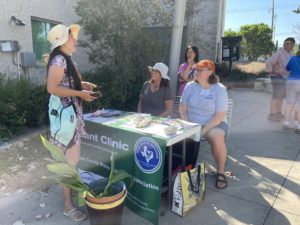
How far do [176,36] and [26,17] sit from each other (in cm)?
358

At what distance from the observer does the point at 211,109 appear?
342 centimetres

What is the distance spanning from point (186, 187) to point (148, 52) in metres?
3.95

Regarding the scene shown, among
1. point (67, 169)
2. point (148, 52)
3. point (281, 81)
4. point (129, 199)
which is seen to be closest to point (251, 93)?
point (281, 81)

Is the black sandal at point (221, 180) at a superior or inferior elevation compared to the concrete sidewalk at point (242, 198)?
superior

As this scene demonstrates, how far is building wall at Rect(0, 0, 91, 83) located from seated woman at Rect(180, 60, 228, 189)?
426 centimetres

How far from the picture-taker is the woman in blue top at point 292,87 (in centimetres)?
536

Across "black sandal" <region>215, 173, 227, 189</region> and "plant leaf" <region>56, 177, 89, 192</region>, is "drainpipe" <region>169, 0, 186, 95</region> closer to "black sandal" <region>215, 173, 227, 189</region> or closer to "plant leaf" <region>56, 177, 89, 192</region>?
"black sandal" <region>215, 173, 227, 189</region>

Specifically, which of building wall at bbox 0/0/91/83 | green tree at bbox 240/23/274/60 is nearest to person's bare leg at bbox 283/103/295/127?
building wall at bbox 0/0/91/83

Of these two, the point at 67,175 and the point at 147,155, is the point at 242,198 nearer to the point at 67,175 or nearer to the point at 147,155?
the point at 147,155

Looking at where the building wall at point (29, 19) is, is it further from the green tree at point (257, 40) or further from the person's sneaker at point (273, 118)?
the green tree at point (257, 40)

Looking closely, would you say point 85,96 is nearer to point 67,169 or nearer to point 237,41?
point 67,169

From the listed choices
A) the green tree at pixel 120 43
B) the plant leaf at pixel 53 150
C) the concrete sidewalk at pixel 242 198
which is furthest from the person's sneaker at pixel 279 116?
the plant leaf at pixel 53 150

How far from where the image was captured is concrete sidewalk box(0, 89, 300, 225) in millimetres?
2764

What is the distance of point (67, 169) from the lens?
2.32 metres
